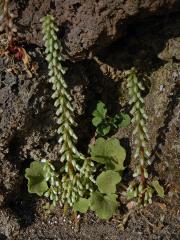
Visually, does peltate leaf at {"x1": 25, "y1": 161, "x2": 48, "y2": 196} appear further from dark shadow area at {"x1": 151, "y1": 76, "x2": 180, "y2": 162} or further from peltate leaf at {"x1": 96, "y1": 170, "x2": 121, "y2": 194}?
dark shadow area at {"x1": 151, "y1": 76, "x2": 180, "y2": 162}

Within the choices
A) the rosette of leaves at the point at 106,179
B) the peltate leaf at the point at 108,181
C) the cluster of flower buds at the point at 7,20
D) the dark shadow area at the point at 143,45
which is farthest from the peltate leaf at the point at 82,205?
the cluster of flower buds at the point at 7,20

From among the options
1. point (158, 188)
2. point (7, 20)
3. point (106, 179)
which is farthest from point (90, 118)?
→ point (7, 20)

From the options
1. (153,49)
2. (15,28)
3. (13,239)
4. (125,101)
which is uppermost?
(15,28)

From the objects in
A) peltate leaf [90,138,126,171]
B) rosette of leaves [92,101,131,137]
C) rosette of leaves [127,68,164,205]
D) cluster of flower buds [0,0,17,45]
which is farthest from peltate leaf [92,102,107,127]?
cluster of flower buds [0,0,17,45]

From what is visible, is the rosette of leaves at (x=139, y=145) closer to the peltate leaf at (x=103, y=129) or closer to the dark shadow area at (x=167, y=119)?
the dark shadow area at (x=167, y=119)

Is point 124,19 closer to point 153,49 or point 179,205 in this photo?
point 153,49

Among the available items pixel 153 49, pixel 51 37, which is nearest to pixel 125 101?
pixel 153 49
